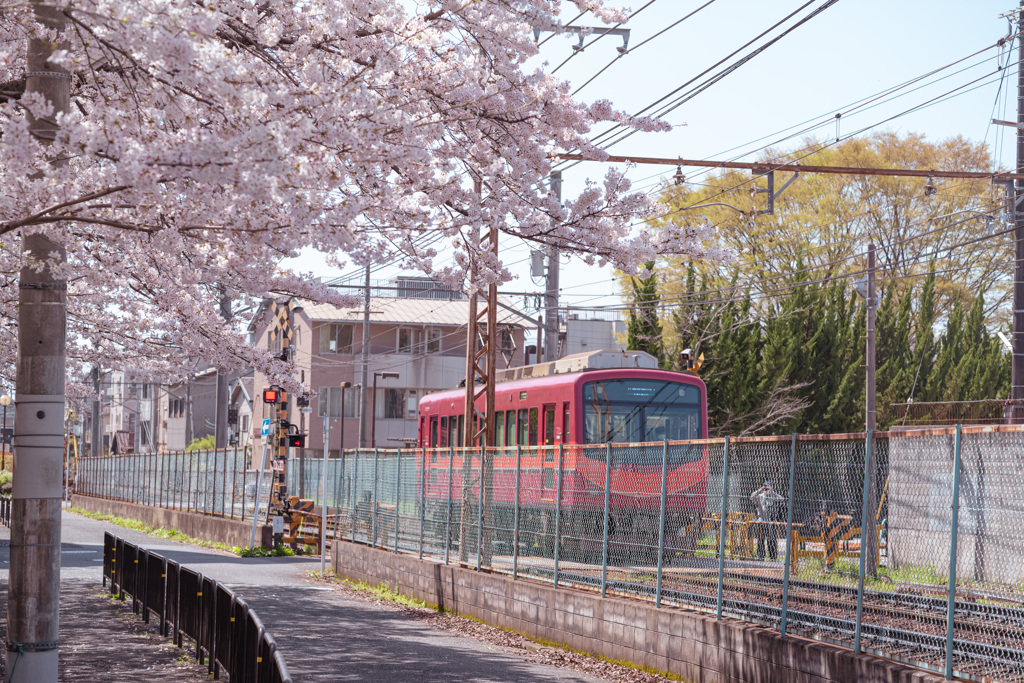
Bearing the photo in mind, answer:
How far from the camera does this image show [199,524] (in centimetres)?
3531

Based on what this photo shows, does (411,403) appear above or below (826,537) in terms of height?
above

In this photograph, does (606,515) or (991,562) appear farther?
(606,515)

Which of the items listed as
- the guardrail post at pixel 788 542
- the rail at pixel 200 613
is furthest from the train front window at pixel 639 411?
the guardrail post at pixel 788 542

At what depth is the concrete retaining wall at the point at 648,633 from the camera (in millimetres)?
9734

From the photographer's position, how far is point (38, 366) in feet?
28.0

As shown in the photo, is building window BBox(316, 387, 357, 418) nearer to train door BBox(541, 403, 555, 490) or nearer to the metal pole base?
train door BBox(541, 403, 555, 490)

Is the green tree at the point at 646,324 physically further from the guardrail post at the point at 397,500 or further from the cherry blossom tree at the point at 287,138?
the cherry blossom tree at the point at 287,138

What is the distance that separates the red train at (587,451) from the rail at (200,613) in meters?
4.73

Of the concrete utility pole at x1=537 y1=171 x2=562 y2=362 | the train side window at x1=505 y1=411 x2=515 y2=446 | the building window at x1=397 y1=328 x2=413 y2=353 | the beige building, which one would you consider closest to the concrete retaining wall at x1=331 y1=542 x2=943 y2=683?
the train side window at x1=505 y1=411 x2=515 y2=446

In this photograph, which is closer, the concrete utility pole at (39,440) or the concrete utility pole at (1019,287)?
the concrete utility pole at (39,440)

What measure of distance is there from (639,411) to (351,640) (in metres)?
9.55

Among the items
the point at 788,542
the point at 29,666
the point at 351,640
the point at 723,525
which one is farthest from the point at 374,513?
the point at 29,666

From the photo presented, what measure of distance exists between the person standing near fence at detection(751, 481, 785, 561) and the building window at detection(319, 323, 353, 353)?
51.8 metres

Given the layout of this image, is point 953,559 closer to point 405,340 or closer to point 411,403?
point 411,403
